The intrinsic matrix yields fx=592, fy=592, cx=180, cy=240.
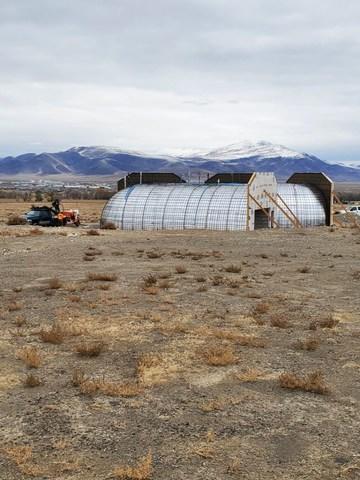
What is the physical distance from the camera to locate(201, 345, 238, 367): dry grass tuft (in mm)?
11695

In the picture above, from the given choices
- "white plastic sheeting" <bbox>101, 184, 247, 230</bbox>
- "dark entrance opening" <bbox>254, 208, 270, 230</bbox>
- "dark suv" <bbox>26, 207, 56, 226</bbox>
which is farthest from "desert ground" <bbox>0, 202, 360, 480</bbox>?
"dark entrance opening" <bbox>254, 208, 270, 230</bbox>

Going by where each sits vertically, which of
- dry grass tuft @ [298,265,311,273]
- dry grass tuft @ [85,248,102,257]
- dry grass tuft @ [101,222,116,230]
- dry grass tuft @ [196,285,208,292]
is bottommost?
dry grass tuft @ [196,285,208,292]

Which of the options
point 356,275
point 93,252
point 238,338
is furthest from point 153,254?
point 238,338

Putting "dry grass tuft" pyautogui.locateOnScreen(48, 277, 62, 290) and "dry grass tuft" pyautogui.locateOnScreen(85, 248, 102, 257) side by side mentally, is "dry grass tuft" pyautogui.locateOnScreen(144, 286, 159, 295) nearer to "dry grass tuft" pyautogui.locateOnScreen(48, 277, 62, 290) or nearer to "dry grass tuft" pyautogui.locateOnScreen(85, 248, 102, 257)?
"dry grass tuft" pyautogui.locateOnScreen(48, 277, 62, 290)

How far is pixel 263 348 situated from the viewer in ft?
42.6

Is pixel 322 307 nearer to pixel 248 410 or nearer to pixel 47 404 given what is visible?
pixel 248 410

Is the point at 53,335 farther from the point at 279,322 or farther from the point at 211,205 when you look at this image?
the point at 211,205

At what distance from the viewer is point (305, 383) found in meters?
10.5

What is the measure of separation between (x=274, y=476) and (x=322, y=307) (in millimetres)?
10440

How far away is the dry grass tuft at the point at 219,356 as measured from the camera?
1170 centimetres

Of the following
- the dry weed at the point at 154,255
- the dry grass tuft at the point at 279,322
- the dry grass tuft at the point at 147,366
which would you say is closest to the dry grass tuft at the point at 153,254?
the dry weed at the point at 154,255

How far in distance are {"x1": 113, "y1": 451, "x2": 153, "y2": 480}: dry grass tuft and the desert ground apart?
2cm

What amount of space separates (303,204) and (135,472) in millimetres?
51433

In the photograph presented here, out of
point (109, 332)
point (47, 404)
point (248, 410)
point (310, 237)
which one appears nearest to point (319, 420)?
point (248, 410)
